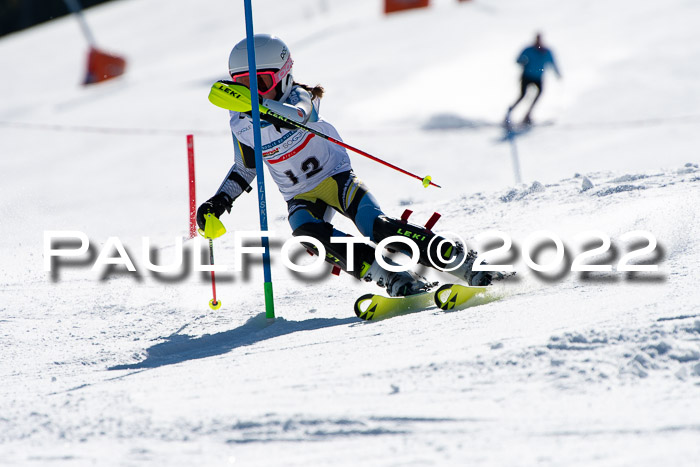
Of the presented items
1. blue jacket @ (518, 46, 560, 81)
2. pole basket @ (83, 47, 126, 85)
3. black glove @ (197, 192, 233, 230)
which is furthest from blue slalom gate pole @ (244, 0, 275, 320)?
pole basket @ (83, 47, 126, 85)

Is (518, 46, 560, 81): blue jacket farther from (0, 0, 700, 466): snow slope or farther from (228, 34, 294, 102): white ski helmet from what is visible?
(228, 34, 294, 102): white ski helmet

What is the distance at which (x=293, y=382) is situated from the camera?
325cm

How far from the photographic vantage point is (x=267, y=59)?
4742 millimetres

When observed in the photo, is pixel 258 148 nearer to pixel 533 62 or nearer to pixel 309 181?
pixel 309 181

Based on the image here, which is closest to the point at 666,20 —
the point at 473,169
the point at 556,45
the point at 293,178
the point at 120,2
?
the point at 556,45

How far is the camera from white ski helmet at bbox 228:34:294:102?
4.74 m

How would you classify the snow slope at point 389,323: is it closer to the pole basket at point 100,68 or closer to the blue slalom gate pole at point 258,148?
the blue slalom gate pole at point 258,148

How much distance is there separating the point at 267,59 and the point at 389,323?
166cm

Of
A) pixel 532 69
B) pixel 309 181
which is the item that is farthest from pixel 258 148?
pixel 532 69

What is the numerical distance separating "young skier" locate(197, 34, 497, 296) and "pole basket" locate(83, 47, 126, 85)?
18111 millimetres

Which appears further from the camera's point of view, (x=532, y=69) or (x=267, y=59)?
(x=532, y=69)

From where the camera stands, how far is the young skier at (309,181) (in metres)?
4.62

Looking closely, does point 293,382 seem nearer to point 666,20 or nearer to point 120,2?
point 666,20

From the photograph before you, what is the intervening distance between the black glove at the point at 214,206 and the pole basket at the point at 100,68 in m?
18.1
